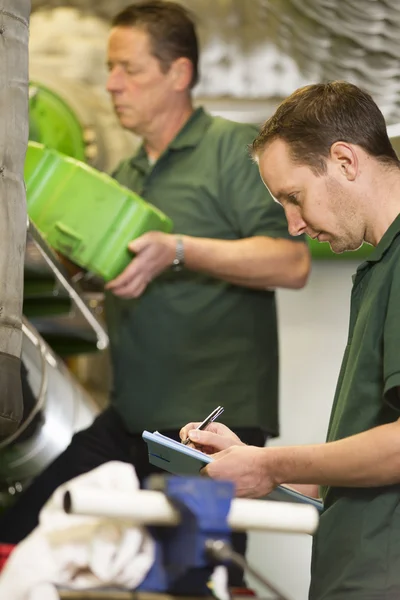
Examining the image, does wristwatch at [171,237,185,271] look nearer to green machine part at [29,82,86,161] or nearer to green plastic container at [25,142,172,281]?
green plastic container at [25,142,172,281]

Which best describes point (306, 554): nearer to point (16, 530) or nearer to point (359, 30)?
point (16, 530)

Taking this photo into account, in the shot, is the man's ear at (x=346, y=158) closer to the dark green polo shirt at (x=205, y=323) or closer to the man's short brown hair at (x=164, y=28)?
the dark green polo shirt at (x=205, y=323)

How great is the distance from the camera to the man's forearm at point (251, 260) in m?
2.12

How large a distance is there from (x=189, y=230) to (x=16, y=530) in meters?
0.72

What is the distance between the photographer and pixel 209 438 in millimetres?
1355

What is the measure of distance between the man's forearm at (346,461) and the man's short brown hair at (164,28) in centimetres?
132

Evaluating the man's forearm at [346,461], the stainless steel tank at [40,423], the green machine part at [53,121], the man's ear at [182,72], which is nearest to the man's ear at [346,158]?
the man's forearm at [346,461]

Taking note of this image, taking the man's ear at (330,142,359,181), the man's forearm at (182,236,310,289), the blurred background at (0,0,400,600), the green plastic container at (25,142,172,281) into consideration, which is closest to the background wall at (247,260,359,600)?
the blurred background at (0,0,400,600)

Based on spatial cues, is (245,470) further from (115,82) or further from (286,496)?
(115,82)

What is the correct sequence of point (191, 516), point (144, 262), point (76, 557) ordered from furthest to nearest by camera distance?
1. point (144, 262)
2. point (76, 557)
3. point (191, 516)

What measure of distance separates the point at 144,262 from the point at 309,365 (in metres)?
1.09

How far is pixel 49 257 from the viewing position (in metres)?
2.07

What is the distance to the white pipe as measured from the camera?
0.88 metres

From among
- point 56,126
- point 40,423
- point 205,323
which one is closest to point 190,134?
point 205,323
